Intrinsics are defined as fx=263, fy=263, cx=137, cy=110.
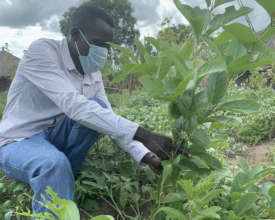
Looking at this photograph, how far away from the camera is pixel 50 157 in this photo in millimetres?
1363

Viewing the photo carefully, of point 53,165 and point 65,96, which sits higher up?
point 65,96

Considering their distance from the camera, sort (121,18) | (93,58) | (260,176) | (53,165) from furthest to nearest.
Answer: (121,18) → (93,58) → (53,165) → (260,176)

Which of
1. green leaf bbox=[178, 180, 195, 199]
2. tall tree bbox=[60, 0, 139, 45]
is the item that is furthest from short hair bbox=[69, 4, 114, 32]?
tall tree bbox=[60, 0, 139, 45]

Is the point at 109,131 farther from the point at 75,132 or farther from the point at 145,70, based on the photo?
the point at 145,70

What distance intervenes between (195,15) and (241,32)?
0.52ft

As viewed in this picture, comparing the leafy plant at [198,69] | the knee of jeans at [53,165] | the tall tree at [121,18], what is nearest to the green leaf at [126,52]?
the leafy plant at [198,69]

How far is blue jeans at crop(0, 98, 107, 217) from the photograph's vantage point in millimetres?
1323

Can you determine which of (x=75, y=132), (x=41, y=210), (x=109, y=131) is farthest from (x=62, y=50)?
(x=41, y=210)

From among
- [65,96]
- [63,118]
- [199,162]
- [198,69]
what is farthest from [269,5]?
[63,118]

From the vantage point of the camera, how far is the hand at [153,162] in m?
1.35

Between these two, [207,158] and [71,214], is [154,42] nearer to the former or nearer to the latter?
[207,158]

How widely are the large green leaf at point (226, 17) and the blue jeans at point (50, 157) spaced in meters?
0.98

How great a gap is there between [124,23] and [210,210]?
21147 mm

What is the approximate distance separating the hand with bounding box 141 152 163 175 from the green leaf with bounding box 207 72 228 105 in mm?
540
